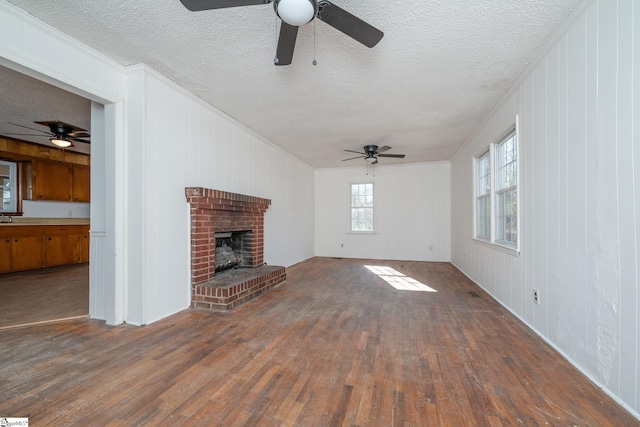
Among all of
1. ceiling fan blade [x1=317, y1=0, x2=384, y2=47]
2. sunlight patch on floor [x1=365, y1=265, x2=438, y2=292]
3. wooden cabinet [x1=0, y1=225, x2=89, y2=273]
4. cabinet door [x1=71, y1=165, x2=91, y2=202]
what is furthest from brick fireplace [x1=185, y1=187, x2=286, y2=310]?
cabinet door [x1=71, y1=165, x2=91, y2=202]

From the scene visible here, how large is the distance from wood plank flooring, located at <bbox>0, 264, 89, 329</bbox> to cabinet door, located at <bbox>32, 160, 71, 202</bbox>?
1649mm

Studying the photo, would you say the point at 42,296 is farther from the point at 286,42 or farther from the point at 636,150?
the point at 636,150

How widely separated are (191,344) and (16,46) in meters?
2.60

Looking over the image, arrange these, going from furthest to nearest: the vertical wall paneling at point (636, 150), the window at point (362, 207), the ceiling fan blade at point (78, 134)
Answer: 1. the window at point (362, 207)
2. the ceiling fan blade at point (78, 134)
3. the vertical wall paneling at point (636, 150)

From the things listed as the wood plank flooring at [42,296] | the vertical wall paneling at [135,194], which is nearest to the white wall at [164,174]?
the vertical wall paneling at [135,194]

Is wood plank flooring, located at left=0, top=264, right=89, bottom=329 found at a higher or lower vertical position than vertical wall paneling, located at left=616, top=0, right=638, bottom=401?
lower

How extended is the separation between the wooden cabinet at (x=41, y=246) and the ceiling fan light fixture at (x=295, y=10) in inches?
260

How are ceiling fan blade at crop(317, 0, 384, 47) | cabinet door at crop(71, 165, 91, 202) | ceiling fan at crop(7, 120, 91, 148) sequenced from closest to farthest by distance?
ceiling fan blade at crop(317, 0, 384, 47), ceiling fan at crop(7, 120, 91, 148), cabinet door at crop(71, 165, 91, 202)

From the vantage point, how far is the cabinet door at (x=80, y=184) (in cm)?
641

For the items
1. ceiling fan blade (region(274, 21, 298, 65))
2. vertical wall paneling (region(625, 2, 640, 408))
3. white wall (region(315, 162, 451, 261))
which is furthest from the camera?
white wall (region(315, 162, 451, 261))

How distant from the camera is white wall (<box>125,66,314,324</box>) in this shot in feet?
9.11

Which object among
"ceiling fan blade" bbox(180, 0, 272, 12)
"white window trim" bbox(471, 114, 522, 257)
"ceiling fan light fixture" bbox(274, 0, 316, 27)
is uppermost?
"ceiling fan blade" bbox(180, 0, 272, 12)

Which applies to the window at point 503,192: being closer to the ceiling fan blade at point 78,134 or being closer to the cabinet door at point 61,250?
the ceiling fan blade at point 78,134

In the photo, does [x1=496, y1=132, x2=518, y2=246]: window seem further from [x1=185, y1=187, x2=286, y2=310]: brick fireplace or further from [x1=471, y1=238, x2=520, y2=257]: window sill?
[x1=185, y1=187, x2=286, y2=310]: brick fireplace
